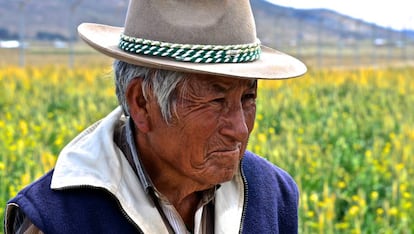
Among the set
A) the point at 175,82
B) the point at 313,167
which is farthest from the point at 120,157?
the point at 313,167

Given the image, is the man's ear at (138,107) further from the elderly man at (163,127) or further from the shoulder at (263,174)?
the shoulder at (263,174)

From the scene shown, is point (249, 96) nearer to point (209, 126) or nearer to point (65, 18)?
point (209, 126)

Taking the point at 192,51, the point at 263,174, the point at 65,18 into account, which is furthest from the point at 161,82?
the point at 65,18

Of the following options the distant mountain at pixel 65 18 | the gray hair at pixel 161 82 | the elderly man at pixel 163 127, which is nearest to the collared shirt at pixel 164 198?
the elderly man at pixel 163 127

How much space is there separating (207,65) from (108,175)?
299 mm

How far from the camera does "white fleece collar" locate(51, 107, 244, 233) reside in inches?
71.4

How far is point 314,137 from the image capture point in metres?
6.37

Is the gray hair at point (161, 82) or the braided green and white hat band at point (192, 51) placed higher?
the braided green and white hat band at point (192, 51)

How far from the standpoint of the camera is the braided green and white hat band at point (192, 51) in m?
1.76

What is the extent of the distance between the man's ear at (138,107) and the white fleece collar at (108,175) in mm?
79

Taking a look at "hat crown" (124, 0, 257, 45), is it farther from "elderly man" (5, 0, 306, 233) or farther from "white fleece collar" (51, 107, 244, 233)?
"white fleece collar" (51, 107, 244, 233)

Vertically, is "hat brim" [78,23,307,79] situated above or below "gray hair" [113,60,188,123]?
above

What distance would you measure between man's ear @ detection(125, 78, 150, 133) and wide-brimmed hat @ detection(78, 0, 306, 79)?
7 centimetres

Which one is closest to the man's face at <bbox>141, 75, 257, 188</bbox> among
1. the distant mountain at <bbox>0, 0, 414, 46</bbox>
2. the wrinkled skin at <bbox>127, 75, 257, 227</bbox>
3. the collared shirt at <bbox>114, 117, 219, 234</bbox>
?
the wrinkled skin at <bbox>127, 75, 257, 227</bbox>
